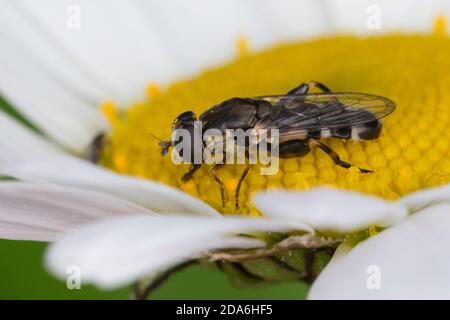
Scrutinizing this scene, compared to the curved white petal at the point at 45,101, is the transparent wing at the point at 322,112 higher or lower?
lower

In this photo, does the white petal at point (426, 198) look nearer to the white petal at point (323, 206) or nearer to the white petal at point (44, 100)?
the white petal at point (323, 206)

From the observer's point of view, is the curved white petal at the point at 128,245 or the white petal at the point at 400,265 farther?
the white petal at the point at 400,265

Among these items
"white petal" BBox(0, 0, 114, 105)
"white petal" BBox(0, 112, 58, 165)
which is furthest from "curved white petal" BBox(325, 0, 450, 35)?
"white petal" BBox(0, 112, 58, 165)

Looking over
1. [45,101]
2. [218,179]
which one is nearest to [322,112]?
[218,179]

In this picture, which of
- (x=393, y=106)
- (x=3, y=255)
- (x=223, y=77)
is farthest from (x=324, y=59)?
(x=3, y=255)

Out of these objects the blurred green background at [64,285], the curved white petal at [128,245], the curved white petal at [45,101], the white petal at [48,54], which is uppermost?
the white petal at [48,54]

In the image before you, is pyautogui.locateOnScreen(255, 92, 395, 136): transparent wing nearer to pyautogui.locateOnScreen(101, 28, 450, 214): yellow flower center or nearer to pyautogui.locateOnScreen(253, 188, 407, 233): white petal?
pyautogui.locateOnScreen(101, 28, 450, 214): yellow flower center

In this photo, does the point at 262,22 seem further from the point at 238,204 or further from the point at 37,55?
the point at 238,204

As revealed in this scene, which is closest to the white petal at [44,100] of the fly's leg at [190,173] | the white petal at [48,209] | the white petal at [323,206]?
the fly's leg at [190,173]
